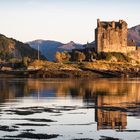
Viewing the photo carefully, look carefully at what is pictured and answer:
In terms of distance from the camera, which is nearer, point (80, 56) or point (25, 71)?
point (25, 71)

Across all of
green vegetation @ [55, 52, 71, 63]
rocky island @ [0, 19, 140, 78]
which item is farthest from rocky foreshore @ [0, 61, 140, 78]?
green vegetation @ [55, 52, 71, 63]

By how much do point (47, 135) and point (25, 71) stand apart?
122732mm

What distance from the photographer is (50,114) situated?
37.2 metres

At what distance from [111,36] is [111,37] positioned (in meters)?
0.42

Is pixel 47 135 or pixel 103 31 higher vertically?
pixel 103 31

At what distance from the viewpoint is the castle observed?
181m

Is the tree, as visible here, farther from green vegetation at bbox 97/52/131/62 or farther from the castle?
the castle

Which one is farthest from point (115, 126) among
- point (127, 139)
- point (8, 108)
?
point (8, 108)

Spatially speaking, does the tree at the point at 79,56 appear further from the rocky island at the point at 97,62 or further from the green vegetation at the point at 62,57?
the green vegetation at the point at 62,57

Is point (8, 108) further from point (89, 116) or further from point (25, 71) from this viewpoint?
point (25, 71)

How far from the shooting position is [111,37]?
18588 cm

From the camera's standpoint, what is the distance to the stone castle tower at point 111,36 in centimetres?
18138

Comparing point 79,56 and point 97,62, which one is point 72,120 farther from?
point 79,56

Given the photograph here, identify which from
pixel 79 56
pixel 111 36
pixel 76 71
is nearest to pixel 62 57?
pixel 79 56
